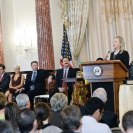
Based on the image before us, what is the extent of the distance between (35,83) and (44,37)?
1.90 metres

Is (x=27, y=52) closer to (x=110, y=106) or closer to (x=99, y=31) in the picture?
(x=99, y=31)

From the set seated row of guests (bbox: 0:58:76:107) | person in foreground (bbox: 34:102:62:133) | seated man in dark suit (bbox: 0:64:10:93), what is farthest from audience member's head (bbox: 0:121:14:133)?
seated man in dark suit (bbox: 0:64:10:93)

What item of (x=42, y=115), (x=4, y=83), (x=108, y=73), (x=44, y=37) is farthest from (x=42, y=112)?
(x=44, y=37)

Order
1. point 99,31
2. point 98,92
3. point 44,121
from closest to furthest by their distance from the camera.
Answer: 1. point 44,121
2. point 98,92
3. point 99,31

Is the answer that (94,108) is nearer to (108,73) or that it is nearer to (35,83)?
(108,73)

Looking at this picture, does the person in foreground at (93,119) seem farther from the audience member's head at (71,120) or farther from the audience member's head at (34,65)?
the audience member's head at (34,65)

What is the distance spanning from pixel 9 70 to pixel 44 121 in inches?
326

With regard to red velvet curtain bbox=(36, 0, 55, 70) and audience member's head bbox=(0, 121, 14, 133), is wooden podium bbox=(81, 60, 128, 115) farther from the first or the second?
red velvet curtain bbox=(36, 0, 55, 70)

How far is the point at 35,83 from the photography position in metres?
8.69

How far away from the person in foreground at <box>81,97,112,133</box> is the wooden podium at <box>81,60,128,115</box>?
6.17ft

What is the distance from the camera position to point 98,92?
14.9 ft

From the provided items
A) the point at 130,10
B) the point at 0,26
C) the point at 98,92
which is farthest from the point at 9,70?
the point at 98,92

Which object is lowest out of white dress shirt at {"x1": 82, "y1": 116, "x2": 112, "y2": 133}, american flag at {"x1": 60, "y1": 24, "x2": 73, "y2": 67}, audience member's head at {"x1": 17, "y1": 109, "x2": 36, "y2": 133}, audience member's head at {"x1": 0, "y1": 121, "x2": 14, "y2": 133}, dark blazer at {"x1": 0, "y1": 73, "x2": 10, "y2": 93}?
white dress shirt at {"x1": 82, "y1": 116, "x2": 112, "y2": 133}

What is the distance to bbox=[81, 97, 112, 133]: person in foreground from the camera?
3.09 metres
